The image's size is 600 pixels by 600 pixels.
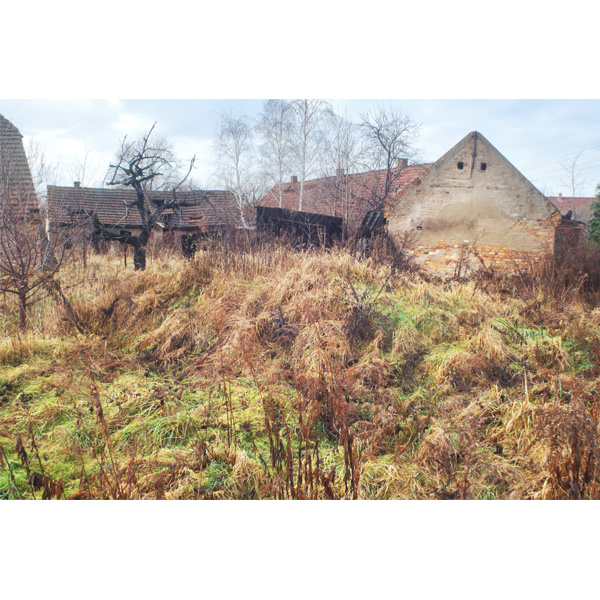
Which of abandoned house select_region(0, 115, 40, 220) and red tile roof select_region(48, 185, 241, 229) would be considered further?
red tile roof select_region(48, 185, 241, 229)

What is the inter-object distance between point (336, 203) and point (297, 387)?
60.9ft

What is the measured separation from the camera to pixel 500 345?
15.1ft

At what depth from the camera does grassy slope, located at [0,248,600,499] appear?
276 cm

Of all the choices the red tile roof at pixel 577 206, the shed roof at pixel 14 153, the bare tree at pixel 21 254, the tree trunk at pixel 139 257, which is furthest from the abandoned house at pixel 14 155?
the red tile roof at pixel 577 206

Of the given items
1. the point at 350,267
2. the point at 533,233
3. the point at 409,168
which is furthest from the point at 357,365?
the point at 409,168

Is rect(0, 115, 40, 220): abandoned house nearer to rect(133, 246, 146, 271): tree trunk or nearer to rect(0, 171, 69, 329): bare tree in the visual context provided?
rect(133, 246, 146, 271): tree trunk

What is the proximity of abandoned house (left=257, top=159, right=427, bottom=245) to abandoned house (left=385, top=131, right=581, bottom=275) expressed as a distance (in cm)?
81

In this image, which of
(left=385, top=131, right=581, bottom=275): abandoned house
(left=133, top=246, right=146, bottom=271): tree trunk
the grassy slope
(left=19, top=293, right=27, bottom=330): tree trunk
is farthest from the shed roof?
(left=385, top=131, right=581, bottom=275): abandoned house

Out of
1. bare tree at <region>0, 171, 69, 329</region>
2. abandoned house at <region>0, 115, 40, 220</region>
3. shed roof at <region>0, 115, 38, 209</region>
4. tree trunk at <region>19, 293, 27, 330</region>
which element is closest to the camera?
bare tree at <region>0, 171, 69, 329</region>

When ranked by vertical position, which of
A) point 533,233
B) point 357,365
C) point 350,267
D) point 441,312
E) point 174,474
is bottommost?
point 174,474

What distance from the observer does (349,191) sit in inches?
770

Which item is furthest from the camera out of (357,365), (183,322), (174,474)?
(183,322)

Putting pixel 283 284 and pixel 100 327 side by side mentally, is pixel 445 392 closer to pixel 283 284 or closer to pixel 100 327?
pixel 283 284

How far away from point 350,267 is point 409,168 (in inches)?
610
